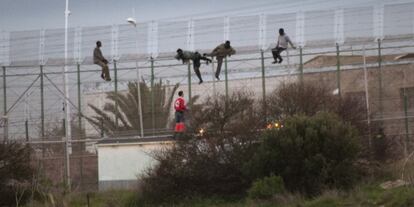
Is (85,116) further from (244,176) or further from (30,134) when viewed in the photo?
(244,176)

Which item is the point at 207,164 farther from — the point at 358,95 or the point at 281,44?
the point at 358,95

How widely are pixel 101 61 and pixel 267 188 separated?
10958 millimetres

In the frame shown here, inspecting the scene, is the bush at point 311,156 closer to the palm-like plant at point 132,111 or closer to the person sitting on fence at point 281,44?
the person sitting on fence at point 281,44

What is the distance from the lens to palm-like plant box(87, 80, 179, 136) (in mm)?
30312

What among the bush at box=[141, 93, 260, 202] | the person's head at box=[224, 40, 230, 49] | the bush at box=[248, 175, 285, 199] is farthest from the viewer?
the person's head at box=[224, 40, 230, 49]

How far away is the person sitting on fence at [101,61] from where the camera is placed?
2938 cm

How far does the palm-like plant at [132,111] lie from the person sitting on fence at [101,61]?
1.22m

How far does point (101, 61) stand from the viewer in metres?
29.4

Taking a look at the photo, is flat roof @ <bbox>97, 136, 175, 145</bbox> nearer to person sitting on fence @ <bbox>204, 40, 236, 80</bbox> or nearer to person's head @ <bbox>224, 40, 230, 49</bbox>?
person sitting on fence @ <bbox>204, 40, 236, 80</bbox>

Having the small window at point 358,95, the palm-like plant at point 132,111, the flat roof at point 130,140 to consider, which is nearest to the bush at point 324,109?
the small window at point 358,95

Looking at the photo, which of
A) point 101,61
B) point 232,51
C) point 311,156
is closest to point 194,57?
point 232,51


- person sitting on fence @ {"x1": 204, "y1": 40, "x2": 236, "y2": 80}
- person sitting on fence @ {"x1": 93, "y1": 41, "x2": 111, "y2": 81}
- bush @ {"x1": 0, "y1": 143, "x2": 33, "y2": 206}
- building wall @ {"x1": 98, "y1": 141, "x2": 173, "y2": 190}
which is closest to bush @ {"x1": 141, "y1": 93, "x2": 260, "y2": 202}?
building wall @ {"x1": 98, "y1": 141, "x2": 173, "y2": 190}

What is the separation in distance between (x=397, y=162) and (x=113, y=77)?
38.9 feet

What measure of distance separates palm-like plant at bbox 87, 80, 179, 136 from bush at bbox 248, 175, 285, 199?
31.8 feet
